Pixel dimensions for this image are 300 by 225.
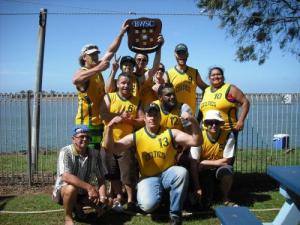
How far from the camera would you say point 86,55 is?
5.51 m

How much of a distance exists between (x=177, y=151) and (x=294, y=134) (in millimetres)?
5353

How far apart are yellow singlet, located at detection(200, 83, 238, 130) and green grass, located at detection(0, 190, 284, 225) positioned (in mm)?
1294

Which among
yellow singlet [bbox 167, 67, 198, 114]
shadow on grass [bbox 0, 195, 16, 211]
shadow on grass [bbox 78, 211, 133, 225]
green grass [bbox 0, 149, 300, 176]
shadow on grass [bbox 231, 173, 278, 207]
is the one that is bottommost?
shadow on grass [bbox 0, 195, 16, 211]

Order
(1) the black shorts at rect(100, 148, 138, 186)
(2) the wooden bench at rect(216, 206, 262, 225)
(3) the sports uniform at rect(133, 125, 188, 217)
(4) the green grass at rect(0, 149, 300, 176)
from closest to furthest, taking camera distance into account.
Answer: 1. (2) the wooden bench at rect(216, 206, 262, 225)
2. (3) the sports uniform at rect(133, 125, 188, 217)
3. (1) the black shorts at rect(100, 148, 138, 186)
4. (4) the green grass at rect(0, 149, 300, 176)

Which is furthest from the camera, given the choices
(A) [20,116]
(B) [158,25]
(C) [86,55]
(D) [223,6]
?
(D) [223,6]

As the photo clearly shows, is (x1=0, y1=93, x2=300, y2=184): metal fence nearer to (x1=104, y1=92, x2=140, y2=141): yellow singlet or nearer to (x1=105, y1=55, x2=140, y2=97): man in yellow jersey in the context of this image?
(x1=105, y1=55, x2=140, y2=97): man in yellow jersey

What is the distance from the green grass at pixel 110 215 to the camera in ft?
17.5

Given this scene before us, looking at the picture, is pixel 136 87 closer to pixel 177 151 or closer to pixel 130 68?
pixel 130 68

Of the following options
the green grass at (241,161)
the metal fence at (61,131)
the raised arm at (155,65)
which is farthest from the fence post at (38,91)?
the raised arm at (155,65)

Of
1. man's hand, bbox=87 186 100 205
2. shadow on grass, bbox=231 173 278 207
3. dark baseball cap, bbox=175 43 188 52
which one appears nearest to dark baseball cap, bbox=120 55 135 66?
dark baseball cap, bbox=175 43 188 52

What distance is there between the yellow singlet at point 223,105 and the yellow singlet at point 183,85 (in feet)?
0.80

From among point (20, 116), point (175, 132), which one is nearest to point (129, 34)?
point (175, 132)

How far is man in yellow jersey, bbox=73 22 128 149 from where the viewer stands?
5.38 m

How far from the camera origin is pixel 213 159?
19.5 feet
